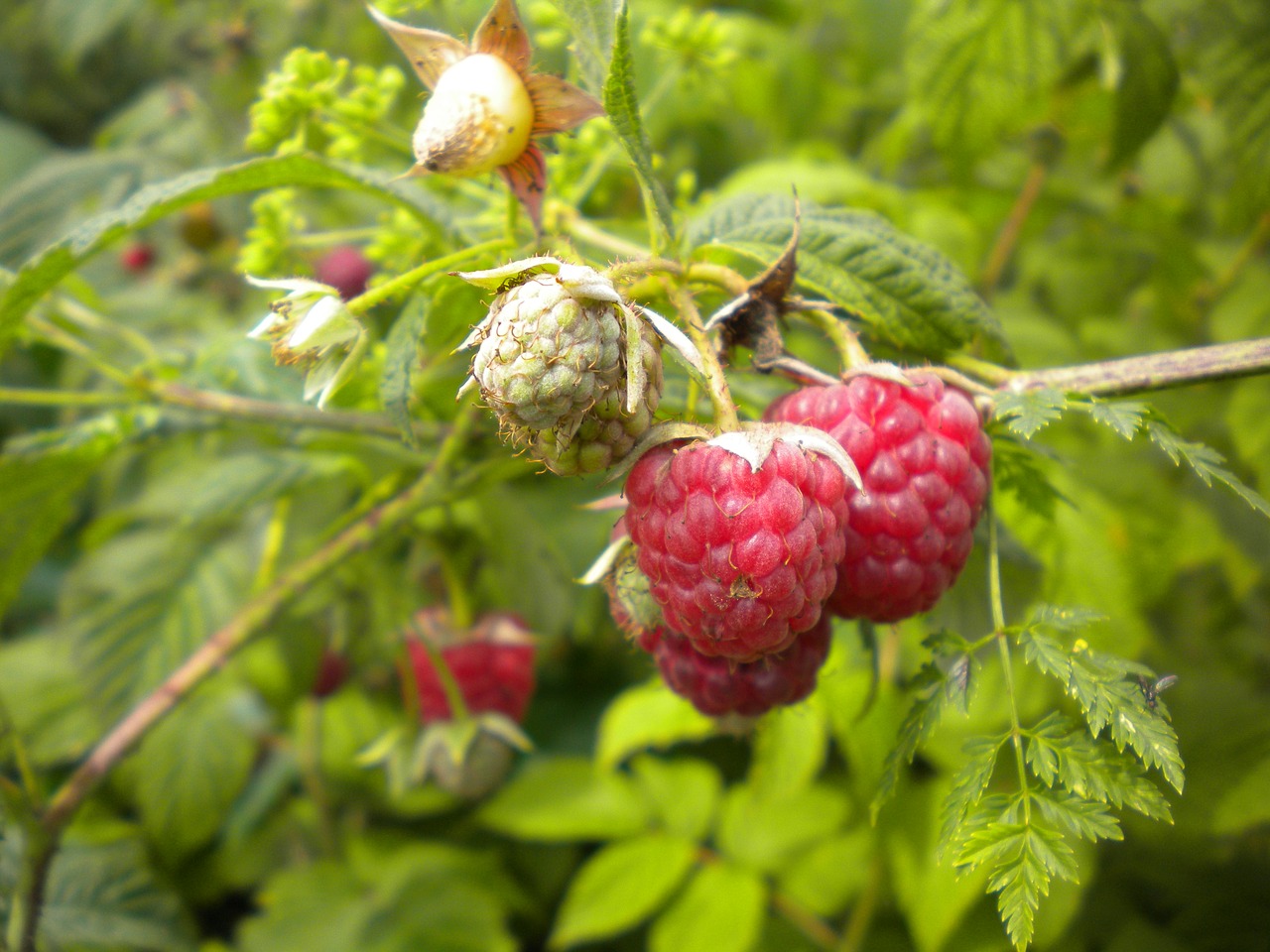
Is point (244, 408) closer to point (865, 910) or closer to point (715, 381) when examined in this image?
point (715, 381)

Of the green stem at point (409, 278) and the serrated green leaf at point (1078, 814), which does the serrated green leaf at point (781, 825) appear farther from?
the green stem at point (409, 278)

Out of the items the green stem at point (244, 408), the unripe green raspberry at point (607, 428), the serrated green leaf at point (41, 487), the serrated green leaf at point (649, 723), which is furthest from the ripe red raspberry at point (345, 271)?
the unripe green raspberry at point (607, 428)

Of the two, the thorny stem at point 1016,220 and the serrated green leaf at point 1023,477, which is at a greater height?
the serrated green leaf at point 1023,477

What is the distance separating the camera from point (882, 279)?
690 mm

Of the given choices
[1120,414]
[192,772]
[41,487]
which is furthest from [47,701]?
[1120,414]

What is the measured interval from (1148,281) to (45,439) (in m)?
1.83

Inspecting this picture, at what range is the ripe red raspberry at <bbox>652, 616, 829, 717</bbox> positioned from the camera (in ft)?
2.18

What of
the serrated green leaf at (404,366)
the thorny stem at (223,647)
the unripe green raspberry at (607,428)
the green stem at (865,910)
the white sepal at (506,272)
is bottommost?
the green stem at (865,910)

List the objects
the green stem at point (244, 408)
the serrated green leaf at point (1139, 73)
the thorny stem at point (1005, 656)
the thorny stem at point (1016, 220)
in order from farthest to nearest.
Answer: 1. the thorny stem at point (1016, 220)
2. the serrated green leaf at point (1139, 73)
3. the green stem at point (244, 408)
4. the thorny stem at point (1005, 656)

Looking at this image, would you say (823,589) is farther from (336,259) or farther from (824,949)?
(336,259)

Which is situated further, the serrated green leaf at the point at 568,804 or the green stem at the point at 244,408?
the serrated green leaf at the point at 568,804

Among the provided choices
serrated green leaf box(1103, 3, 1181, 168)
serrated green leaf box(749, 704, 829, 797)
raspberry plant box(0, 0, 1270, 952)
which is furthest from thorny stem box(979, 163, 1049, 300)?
serrated green leaf box(749, 704, 829, 797)

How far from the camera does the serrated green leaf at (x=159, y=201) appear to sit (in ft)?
2.25

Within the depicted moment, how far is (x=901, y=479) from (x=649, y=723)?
0.75 m
